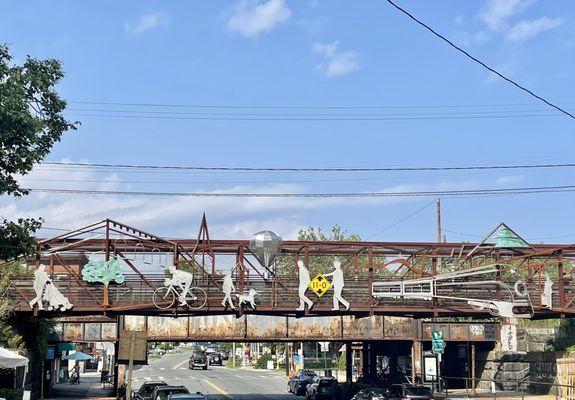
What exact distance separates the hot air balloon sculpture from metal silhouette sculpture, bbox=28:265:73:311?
8.89 m

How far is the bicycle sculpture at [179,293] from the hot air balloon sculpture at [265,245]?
315 cm

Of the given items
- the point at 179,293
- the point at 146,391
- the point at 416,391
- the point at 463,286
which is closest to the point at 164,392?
the point at 146,391

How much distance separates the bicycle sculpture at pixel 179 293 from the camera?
35031 millimetres

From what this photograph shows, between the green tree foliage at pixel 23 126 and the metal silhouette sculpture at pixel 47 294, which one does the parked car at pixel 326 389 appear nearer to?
the metal silhouette sculpture at pixel 47 294

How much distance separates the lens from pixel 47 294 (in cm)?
3462

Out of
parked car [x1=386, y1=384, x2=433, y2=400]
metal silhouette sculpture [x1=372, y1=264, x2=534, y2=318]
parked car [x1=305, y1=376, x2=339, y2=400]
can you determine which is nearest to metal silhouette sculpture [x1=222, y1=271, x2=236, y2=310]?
metal silhouette sculpture [x1=372, y1=264, x2=534, y2=318]

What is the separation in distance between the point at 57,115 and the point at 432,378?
119 ft

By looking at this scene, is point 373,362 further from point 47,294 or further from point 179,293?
point 47,294

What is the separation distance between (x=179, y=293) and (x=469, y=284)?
13.8 meters

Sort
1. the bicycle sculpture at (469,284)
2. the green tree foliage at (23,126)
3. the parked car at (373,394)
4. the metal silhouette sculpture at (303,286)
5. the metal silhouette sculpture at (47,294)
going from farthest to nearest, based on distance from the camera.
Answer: the metal silhouette sculpture at (303,286) < the bicycle sculpture at (469,284) < the metal silhouette sculpture at (47,294) < the parked car at (373,394) < the green tree foliage at (23,126)

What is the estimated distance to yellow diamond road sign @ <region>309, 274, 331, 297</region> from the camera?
3594 cm

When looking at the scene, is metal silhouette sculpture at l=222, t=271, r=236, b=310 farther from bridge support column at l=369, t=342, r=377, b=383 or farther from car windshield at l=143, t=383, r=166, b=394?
bridge support column at l=369, t=342, r=377, b=383

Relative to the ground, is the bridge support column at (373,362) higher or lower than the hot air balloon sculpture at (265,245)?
lower

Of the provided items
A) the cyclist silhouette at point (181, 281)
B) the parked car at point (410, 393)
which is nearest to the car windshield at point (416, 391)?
the parked car at point (410, 393)
